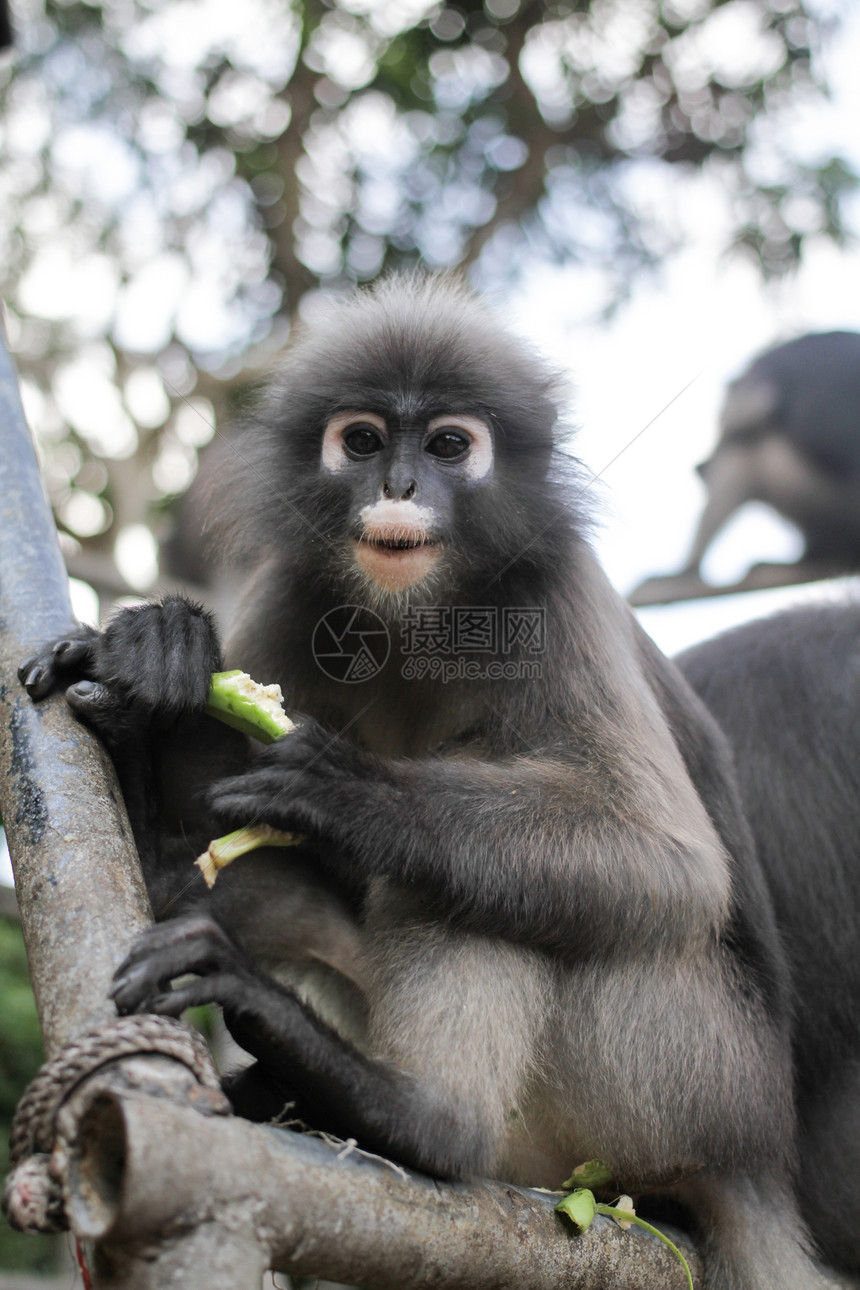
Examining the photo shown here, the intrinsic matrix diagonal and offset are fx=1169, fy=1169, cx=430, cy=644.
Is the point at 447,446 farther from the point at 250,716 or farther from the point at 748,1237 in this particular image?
the point at 748,1237

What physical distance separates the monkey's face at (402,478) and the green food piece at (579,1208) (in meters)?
1.32

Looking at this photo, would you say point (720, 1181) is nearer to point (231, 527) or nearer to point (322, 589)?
point (322, 589)

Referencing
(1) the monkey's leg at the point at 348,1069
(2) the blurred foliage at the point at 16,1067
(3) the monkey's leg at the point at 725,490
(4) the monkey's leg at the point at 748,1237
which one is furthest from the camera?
(3) the monkey's leg at the point at 725,490

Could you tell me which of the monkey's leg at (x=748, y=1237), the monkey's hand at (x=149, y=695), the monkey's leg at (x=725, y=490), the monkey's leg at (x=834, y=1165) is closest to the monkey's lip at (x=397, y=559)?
the monkey's hand at (x=149, y=695)

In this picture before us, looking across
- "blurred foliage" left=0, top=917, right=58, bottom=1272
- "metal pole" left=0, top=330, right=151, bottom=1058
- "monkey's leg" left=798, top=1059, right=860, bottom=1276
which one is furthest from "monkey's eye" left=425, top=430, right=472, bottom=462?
"blurred foliage" left=0, top=917, right=58, bottom=1272

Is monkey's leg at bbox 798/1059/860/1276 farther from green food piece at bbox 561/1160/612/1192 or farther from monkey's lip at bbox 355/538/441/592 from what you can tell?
monkey's lip at bbox 355/538/441/592

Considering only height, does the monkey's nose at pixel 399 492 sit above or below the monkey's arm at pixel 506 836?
above

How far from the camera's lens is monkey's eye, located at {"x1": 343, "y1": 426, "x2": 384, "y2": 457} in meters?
2.80

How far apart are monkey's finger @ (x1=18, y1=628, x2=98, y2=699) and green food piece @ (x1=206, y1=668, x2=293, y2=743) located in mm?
253

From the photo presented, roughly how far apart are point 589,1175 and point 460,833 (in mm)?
815

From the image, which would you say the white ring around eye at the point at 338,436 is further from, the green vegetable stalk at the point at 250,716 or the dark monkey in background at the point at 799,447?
the dark monkey in background at the point at 799,447

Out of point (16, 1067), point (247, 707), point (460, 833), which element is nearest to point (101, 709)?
point (247, 707)

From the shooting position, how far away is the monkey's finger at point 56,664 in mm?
2209

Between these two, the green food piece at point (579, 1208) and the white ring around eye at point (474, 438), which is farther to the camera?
the white ring around eye at point (474, 438)
